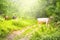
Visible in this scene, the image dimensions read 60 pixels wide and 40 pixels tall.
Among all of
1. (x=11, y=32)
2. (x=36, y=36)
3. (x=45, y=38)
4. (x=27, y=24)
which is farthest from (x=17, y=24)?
(x=45, y=38)

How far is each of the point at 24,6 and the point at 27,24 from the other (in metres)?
3.03

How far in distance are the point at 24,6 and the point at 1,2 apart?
5952mm

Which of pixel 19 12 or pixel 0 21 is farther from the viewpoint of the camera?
pixel 19 12

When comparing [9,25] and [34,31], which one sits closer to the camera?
[34,31]

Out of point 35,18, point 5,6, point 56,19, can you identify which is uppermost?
point 5,6

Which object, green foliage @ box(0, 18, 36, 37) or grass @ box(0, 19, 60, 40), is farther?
green foliage @ box(0, 18, 36, 37)

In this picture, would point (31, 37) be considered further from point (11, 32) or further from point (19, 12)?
point (19, 12)

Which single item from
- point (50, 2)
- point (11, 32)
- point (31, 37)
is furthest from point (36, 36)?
point (50, 2)

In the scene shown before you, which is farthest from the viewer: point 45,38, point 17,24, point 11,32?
point 17,24

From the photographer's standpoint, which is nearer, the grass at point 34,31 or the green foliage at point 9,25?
the grass at point 34,31

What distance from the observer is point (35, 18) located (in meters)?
15.7

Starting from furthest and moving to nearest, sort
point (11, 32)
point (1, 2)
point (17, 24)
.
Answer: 1. point (17, 24)
2. point (11, 32)
3. point (1, 2)

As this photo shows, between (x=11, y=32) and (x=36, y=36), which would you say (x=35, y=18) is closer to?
(x=11, y=32)

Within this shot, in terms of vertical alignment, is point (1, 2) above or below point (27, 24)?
above
